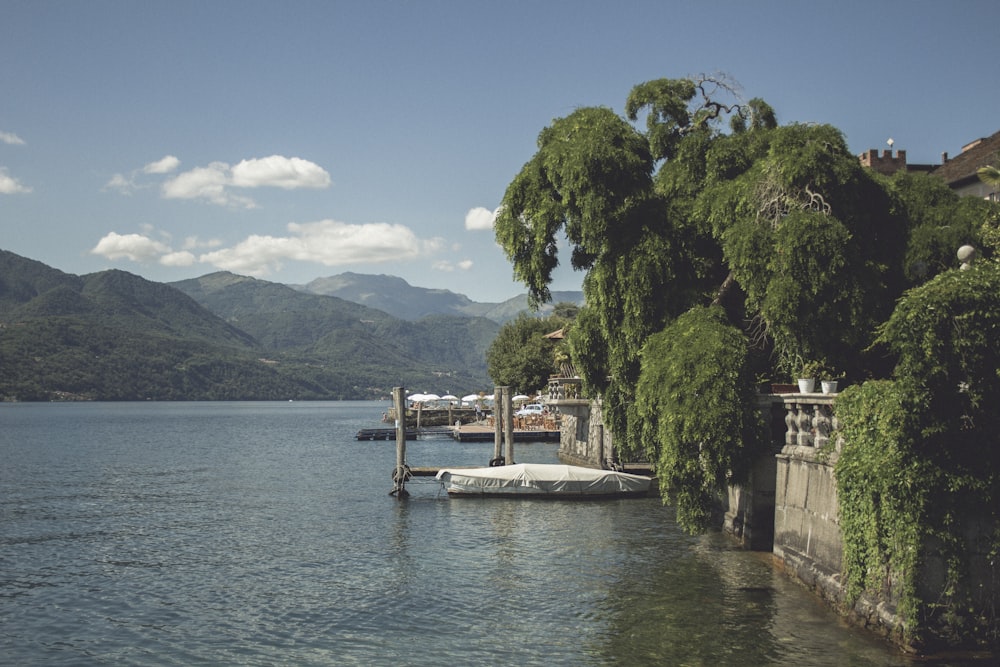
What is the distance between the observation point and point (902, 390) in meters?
12.0

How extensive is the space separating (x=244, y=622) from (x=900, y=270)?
18218 mm

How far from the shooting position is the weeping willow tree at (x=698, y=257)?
62.5 feet

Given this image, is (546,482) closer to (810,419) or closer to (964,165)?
(810,419)

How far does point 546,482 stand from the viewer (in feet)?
108

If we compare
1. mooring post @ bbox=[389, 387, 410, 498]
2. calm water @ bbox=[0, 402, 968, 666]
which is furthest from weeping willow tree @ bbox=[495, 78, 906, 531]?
mooring post @ bbox=[389, 387, 410, 498]

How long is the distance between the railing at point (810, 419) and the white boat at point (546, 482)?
15.4m

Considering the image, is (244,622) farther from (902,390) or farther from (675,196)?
(675,196)

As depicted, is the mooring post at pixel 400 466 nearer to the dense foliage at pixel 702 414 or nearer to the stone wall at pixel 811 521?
the stone wall at pixel 811 521

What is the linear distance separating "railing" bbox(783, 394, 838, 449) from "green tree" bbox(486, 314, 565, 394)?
7084 cm

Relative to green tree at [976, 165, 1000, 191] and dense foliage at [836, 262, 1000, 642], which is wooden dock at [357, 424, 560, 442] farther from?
dense foliage at [836, 262, 1000, 642]

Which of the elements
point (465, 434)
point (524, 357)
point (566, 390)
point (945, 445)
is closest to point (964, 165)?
point (566, 390)

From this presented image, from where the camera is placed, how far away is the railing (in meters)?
16.1

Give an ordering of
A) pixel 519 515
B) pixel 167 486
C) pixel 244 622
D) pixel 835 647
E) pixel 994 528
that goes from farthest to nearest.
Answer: pixel 167 486
pixel 519 515
pixel 244 622
pixel 835 647
pixel 994 528

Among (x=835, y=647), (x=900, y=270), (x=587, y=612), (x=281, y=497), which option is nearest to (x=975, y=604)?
(x=835, y=647)
